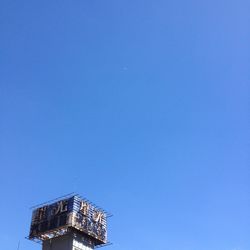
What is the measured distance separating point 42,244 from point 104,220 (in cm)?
1672

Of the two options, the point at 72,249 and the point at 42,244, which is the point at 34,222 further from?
the point at 72,249

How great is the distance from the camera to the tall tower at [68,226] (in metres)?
90.5

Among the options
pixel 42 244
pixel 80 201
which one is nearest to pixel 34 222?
pixel 42 244

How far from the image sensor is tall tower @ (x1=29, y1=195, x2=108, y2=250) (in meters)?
90.5

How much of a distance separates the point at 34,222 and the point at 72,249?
46.2 feet

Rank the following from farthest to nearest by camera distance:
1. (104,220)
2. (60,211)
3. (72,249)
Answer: (104,220) → (60,211) → (72,249)

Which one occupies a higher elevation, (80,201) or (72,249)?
(80,201)

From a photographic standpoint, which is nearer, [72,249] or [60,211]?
[72,249]

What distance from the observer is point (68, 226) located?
8881 centimetres

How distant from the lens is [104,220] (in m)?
102

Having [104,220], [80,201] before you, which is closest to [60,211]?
[80,201]

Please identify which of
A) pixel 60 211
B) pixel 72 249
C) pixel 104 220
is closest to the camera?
pixel 72 249

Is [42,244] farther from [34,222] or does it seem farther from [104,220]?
[104,220]

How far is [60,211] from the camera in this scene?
9394cm
